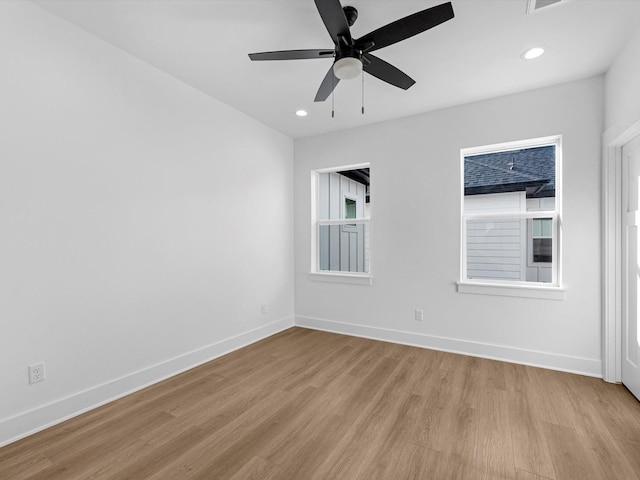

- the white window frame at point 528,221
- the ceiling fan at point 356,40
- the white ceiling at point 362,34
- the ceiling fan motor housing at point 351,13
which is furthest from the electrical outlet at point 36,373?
the white window frame at point 528,221

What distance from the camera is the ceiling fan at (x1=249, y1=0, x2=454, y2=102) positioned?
1590 millimetres

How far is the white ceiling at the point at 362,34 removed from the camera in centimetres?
200

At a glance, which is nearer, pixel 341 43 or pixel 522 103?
pixel 341 43

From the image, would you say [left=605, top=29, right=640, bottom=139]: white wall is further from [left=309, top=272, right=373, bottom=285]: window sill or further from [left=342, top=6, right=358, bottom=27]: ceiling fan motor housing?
[left=309, top=272, right=373, bottom=285]: window sill

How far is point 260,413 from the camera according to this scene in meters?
2.24

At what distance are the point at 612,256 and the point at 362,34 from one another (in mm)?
2808

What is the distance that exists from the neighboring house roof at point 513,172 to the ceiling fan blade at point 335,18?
89.9 inches

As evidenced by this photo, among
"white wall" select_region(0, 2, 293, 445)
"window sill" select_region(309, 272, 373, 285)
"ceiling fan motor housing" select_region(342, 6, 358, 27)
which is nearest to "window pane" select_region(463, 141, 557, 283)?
"window sill" select_region(309, 272, 373, 285)

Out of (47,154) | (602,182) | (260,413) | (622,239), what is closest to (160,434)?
(260,413)

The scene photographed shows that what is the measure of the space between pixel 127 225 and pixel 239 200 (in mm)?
1309

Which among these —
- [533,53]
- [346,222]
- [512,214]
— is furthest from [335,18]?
[346,222]

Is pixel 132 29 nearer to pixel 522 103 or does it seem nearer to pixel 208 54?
pixel 208 54

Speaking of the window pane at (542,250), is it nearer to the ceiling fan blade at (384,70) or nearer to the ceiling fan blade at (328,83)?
the ceiling fan blade at (384,70)

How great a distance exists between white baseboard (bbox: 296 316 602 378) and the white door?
313 mm
